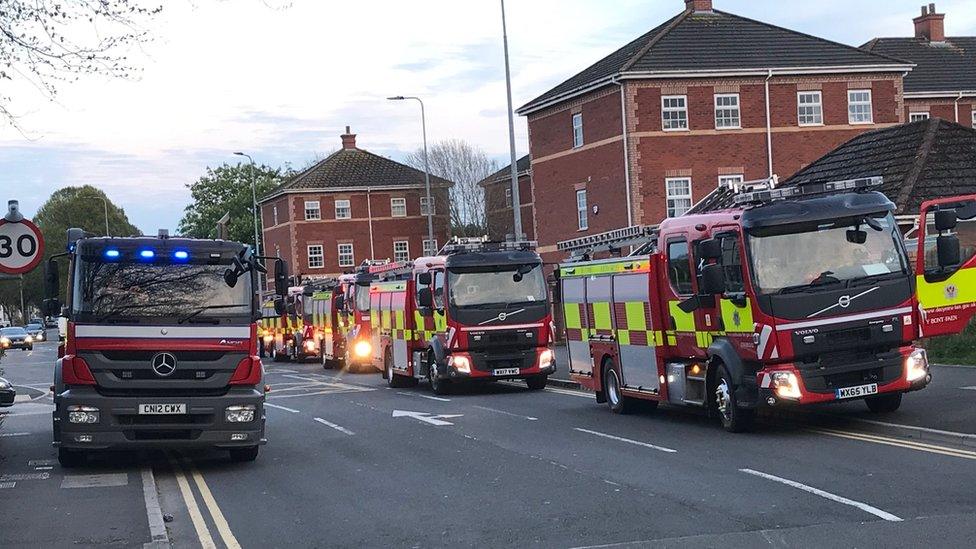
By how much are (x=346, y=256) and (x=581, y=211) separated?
3575cm

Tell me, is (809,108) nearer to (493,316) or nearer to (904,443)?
(493,316)

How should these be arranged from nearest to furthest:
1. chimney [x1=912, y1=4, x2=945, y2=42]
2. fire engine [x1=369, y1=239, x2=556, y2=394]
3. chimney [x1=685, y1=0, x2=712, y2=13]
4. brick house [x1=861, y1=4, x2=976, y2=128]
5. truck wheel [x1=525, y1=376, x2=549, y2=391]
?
fire engine [x1=369, y1=239, x2=556, y2=394] → truck wheel [x1=525, y1=376, x2=549, y2=391] → chimney [x1=685, y1=0, x2=712, y2=13] → brick house [x1=861, y1=4, x2=976, y2=128] → chimney [x1=912, y1=4, x2=945, y2=42]

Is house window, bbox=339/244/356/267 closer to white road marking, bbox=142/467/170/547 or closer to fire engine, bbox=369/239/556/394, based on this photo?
fire engine, bbox=369/239/556/394

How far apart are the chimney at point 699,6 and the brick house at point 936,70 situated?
11.6 m

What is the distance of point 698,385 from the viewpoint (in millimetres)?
17719

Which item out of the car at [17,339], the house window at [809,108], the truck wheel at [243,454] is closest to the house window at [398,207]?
the car at [17,339]

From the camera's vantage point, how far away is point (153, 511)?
12109mm

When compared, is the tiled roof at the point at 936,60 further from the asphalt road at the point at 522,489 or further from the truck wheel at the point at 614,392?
the asphalt road at the point at 522,489

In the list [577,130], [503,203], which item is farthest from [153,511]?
[503,203]

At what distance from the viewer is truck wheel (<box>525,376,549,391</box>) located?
27120 millimetres

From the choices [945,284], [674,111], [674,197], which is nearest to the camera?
[945,284]

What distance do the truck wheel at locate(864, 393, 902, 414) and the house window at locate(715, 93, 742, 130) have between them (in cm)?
3180

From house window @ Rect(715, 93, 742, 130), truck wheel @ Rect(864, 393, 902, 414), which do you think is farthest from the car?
truck wheel @ Rect(864, 393, 902, 414)

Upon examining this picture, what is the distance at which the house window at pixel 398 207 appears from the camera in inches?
3356
